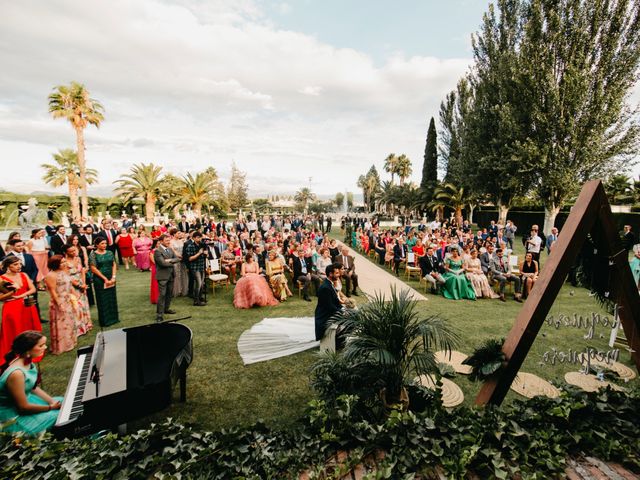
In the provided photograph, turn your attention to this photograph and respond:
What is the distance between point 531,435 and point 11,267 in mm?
7132

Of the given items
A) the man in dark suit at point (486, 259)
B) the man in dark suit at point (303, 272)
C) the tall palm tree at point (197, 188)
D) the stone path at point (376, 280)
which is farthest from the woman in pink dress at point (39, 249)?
the tall palm tree at point (197, 188)

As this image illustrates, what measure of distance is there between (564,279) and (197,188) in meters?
29.9

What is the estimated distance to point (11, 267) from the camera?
15.7ft

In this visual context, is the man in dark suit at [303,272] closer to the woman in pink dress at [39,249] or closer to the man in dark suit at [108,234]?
the man in dark suit at [108,234]

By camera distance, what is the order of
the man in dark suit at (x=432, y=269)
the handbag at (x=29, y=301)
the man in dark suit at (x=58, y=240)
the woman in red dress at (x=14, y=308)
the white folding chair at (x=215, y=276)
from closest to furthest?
the woman in red dress at (x=14, y=308) → the handbag at (x=29, y=301) → the man in dark suit at (x=58, y=240) → the white folding chair at (x=215, y=276) → the man in dark suit at (x=432, y=269)

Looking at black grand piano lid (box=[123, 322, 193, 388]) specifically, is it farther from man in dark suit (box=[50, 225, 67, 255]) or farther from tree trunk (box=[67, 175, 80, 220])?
tree trunk (box=[67, 175, 80, 220])

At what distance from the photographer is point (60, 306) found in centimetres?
550

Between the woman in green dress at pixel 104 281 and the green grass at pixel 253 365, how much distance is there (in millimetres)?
349

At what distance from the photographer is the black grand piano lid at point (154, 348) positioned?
3.89 m

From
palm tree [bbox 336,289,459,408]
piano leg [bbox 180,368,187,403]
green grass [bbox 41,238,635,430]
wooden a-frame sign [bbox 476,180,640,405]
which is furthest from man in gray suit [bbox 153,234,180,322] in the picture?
wooden a-frame sign [bbox 476,180,640,405]

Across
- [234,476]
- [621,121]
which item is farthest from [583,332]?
[621,121]

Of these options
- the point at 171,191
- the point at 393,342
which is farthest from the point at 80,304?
the point at 171,191

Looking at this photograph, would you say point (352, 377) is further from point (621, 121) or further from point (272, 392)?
point (621, 121)

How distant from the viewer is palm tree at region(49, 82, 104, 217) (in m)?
24.7
